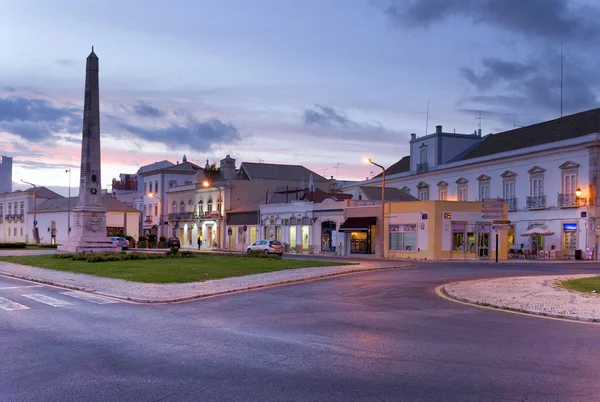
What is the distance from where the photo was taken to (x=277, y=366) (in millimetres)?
9367

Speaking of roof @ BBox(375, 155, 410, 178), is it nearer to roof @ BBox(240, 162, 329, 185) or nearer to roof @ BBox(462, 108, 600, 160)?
roof @ BBox(240, 162, 329, 185)

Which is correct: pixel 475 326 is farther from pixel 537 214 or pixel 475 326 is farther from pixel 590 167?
pixel 537 214

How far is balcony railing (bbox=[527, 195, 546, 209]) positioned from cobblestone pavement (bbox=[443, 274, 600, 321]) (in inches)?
1357

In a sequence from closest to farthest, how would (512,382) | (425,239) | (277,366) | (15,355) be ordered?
(512,382)
(277,366)
(15,355)
(425,239)

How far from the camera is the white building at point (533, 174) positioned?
172ft

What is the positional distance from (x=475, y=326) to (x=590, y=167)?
43461mm

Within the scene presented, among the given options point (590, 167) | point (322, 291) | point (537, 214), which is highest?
point (590, 167)

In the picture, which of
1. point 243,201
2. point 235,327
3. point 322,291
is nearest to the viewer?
point 235,327

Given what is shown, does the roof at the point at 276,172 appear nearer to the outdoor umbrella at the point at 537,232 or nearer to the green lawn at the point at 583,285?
the outdoor umbrella at the point at 537,232

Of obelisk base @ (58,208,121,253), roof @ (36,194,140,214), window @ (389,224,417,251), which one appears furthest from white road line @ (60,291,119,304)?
roof @ (36,194,140,214)

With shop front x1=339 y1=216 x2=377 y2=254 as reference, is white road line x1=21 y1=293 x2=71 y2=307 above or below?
below

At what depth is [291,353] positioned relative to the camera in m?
10.4

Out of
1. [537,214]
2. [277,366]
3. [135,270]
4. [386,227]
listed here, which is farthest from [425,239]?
[277,366]

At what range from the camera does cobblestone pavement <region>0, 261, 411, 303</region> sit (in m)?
19.8
